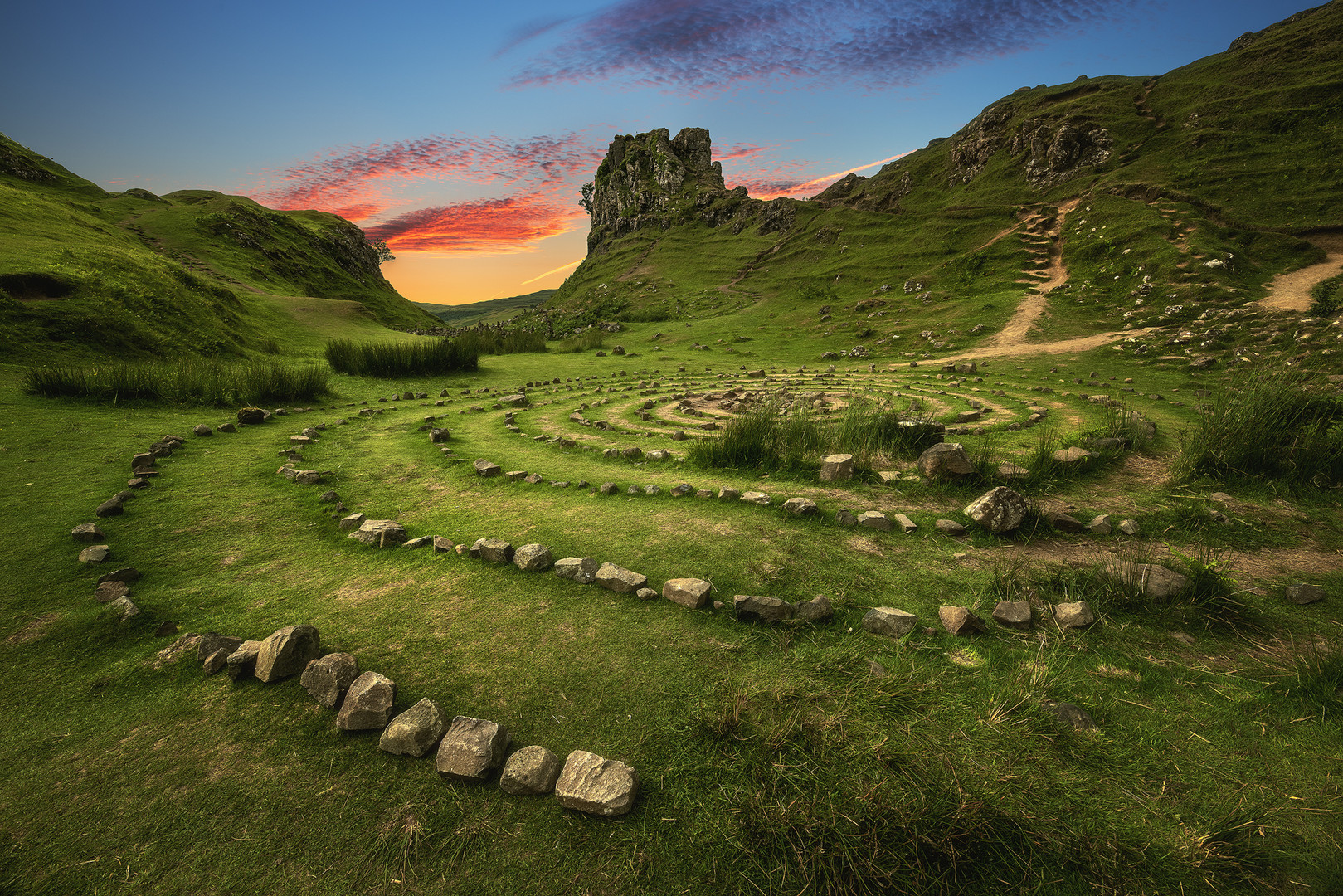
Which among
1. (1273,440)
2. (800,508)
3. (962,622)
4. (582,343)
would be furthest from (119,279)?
(1273,440)

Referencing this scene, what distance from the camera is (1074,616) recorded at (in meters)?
3.67

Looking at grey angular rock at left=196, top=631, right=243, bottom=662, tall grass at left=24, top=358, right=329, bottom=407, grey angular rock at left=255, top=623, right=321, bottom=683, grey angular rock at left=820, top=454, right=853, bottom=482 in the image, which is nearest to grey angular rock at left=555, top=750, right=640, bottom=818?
grey angular rock at left=255, top=623, right=321, bottom=683

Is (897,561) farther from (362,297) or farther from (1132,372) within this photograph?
(362,297)

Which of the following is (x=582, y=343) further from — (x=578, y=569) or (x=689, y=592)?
(x=689, y=592)

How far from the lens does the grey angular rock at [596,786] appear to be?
7.55 ft

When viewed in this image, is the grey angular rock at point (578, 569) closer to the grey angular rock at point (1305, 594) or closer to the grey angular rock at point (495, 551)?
the grey angular rock at point (495, 551)

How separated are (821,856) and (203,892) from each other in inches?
100.0

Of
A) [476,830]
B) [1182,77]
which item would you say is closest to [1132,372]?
[476,830]

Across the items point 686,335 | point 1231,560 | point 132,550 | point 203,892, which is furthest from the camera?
point 686,335

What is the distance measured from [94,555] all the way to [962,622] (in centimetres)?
734

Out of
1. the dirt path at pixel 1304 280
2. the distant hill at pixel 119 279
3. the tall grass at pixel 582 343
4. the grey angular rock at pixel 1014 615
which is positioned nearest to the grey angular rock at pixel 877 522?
the grey angular rock at pixel 1014 615

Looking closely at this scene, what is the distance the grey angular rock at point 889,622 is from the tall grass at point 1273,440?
5.52 m

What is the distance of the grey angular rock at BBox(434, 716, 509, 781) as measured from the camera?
250cm

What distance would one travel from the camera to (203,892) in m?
2.01
